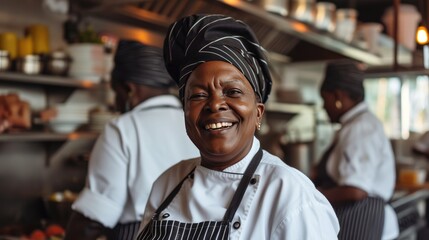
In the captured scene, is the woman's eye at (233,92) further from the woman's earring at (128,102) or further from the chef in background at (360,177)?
the chef in background at (360,177)

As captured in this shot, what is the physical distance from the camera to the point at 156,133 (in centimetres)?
227

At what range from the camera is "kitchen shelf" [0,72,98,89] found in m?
3.00

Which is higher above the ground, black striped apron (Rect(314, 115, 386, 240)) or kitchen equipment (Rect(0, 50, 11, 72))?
kitchen equipment (Rect(0, 50, 11, 72))

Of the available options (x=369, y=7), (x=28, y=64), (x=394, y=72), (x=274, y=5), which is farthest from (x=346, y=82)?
(x=369, y=7)

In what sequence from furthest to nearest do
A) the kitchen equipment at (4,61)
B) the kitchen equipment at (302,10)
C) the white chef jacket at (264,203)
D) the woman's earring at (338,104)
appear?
the kitchen equipment at (302,10) → the woman's earring at (338,104) → the kitchen equipment at (4,61) → the white chef jacket at (264,203)

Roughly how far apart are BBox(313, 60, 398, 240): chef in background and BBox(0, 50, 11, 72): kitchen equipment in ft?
5.37

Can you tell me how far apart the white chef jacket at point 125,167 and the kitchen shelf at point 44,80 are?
38.2 inches

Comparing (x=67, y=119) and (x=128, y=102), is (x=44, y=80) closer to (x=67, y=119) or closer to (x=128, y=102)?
(x=67, y=119)

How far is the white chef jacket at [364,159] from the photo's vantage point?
2920 mm

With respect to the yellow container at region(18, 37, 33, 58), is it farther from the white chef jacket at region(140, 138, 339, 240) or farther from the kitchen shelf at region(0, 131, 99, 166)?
the white chef jacket at region(140, 138, 339, 240)

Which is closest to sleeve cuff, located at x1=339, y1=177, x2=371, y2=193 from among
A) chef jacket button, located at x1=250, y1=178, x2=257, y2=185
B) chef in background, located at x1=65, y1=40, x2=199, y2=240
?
chef in background, located at x1=65, y1=40, x2=199, y2=240

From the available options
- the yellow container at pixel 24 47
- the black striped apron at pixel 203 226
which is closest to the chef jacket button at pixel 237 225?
the black striped apron at pixel 203 226

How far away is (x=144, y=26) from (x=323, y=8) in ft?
4.44

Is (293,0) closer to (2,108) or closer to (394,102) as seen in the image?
(2,108)
